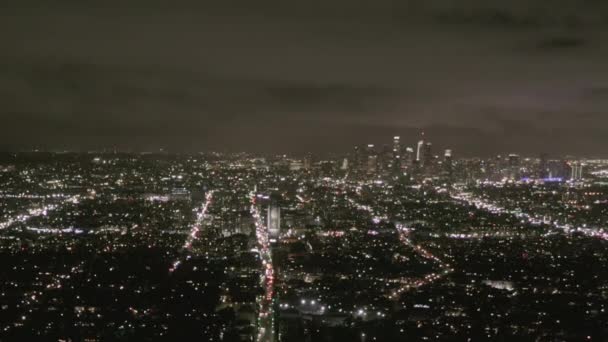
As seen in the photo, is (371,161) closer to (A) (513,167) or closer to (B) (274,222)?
(A) (513,167)

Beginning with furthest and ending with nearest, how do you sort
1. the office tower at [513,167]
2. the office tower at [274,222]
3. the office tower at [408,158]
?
the office tower at [408,158], the office tower at [513,167], the office tower at [274,222]

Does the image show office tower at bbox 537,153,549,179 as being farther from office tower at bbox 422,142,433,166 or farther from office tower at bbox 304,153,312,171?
office tower at bbox 304,153,312,171

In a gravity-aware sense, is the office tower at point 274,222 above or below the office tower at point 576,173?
below

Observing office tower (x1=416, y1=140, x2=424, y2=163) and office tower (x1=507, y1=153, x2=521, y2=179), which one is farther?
office tower (x1=416, y1=140, x2=424, y2=163)

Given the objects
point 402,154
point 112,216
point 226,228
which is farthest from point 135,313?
point 402,154

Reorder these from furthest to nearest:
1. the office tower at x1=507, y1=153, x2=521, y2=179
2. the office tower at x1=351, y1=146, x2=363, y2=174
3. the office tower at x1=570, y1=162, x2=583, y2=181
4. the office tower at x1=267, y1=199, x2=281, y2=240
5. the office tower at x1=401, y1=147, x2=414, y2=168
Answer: the office tower at x1=401, y1=147, x2=414, y2=168 < the office tower at x1=351, y1=146, x2=363, y2=174 < the office tower at x1=507, y1=153, x2=521, y2=179 < the office tower at x1=570, y1=162, x2=583, y2=181 < the office tower at x1=267, y1=199, x2=281, y2=240

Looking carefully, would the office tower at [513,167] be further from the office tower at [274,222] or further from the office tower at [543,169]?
the office tower at [274,222]

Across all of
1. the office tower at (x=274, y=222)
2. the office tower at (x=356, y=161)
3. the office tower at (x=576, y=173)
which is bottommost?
the office tower at (x=274, y=222)

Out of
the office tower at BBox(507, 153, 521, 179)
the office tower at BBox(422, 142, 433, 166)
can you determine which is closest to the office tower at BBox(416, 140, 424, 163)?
the office tower at BBox(422, 142, 433, 166)

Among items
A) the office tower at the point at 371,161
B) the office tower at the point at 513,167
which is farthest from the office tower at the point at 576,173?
the office tower at the point at 371,161

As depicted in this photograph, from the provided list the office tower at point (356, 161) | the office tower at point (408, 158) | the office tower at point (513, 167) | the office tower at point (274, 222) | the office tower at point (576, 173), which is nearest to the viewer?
the office tower at point (274, 222)

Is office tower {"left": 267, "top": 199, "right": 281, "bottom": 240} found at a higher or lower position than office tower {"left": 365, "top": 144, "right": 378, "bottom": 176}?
lower
